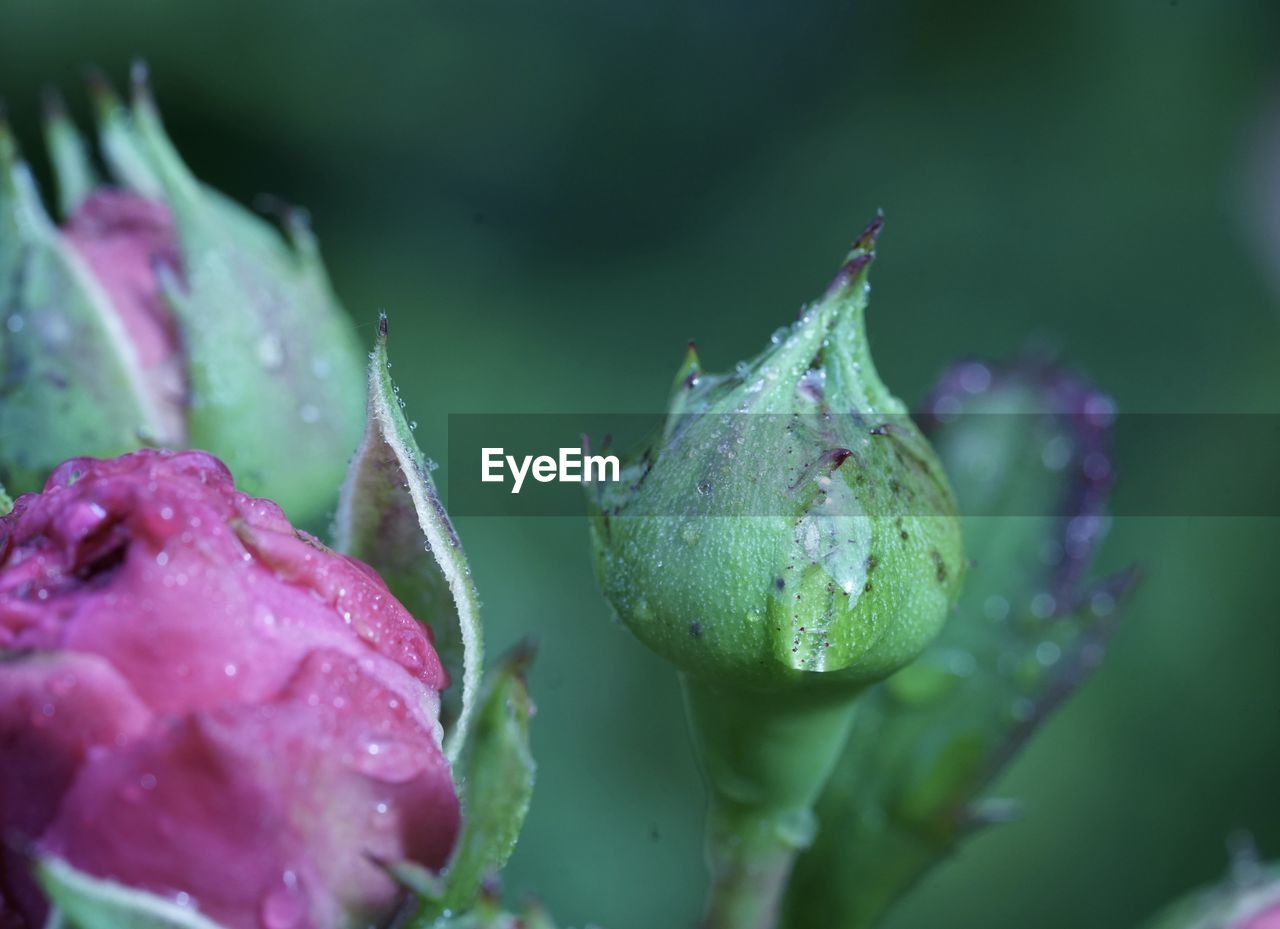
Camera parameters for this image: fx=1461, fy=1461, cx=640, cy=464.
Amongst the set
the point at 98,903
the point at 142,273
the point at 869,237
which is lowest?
the point at 98,903

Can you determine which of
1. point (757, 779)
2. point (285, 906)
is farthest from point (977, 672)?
point (285, 906)

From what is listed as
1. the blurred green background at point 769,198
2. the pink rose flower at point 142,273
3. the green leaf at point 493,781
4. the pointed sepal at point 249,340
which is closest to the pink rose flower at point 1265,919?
the green leaf at point 493,781

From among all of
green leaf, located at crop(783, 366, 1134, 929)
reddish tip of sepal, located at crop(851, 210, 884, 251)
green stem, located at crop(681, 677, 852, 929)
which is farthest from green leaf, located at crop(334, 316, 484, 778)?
green leaf, located at crop(783, 366, 1134, 929)

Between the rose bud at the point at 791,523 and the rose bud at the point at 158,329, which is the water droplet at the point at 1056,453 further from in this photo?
the rose bud at the point at 158,329

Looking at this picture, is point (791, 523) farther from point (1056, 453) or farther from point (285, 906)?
point (1056, 453)

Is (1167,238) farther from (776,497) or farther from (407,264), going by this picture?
(776,497)

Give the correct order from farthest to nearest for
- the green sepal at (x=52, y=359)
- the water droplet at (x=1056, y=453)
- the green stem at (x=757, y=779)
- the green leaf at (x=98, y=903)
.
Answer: the water droplet at (x=1056, y=453)
the green sepal at (x=52, y=359)
the green stem at (x=757, y=779)
the green leaf at (x=98, y=903)

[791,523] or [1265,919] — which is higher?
[791,523]
